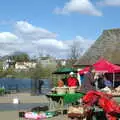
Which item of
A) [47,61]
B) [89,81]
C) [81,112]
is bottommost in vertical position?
[81,112]

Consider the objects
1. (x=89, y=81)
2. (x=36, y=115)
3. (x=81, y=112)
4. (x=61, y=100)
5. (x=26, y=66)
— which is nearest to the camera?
(x=81, y=112)

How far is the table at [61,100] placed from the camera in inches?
741

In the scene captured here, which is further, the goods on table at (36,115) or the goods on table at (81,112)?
the goods on table at (36,115)

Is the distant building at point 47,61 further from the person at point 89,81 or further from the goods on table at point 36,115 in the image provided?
the person at point 89,81

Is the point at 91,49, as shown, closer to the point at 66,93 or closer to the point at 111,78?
the point at 111,78

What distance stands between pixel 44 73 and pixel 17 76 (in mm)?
30870

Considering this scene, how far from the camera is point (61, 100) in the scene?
64.5ft

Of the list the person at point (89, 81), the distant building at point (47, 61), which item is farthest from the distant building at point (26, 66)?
the person at point (89, 81)

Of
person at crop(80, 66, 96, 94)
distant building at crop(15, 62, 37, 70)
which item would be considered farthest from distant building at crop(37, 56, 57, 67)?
person at crop(80, 66, 96, 94)

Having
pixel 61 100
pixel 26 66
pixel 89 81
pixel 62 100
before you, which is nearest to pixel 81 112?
pixel 89 81

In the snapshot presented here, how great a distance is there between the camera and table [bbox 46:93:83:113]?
1883 centimetres

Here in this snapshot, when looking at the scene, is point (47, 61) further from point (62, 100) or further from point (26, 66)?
point (62, 100)

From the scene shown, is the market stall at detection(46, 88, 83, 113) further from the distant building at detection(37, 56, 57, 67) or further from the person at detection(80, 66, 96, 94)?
the distant building at detection(37, 56, 57, 67)

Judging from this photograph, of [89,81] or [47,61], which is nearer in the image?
[89,81]
